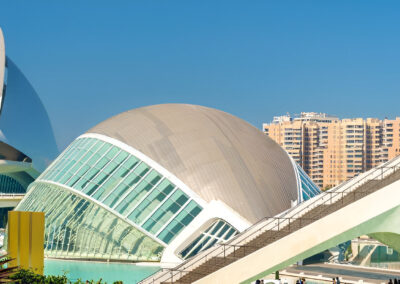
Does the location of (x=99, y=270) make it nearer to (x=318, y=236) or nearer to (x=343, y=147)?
(x=318, y=236)

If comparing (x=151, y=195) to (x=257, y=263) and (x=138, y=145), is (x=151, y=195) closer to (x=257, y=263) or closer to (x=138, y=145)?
(x=138, y=145)

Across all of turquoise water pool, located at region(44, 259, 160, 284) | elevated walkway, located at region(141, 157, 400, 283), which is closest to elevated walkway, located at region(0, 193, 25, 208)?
turquoise water pool, located at region(44, 259, 160, 284)

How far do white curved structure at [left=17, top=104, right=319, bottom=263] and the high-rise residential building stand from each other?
9038cm

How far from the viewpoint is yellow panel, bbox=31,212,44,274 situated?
18438 millimetres

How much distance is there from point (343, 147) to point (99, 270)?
329 feet

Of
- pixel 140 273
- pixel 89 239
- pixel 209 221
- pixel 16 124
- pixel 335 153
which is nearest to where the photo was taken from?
pixel 140 273

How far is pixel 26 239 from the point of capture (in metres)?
18.4

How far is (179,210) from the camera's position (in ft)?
90.1

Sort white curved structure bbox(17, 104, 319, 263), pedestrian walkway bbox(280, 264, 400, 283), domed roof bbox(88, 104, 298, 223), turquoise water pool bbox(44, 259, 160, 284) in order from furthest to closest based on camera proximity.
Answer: domed roof bbox(88, 104, 298, 223), white curved structure bbox(17, 104, 319, 263), pedestrian walkway bbox(280, 264, 400, 283), turquoise water pool bbox(44, 259, 160, 284)

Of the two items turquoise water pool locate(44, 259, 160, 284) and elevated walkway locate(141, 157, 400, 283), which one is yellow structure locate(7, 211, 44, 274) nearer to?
elevated walkway locate(141, 157, 400, 283)

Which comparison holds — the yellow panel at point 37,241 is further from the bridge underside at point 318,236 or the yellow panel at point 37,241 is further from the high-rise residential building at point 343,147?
the high-rise residential building at point 343,147

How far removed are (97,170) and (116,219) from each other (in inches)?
99.1

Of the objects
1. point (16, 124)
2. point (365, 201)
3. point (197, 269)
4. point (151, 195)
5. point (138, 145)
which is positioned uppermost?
point (16, 124)

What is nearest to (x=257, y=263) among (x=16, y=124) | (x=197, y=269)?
(x=197, y=269)
